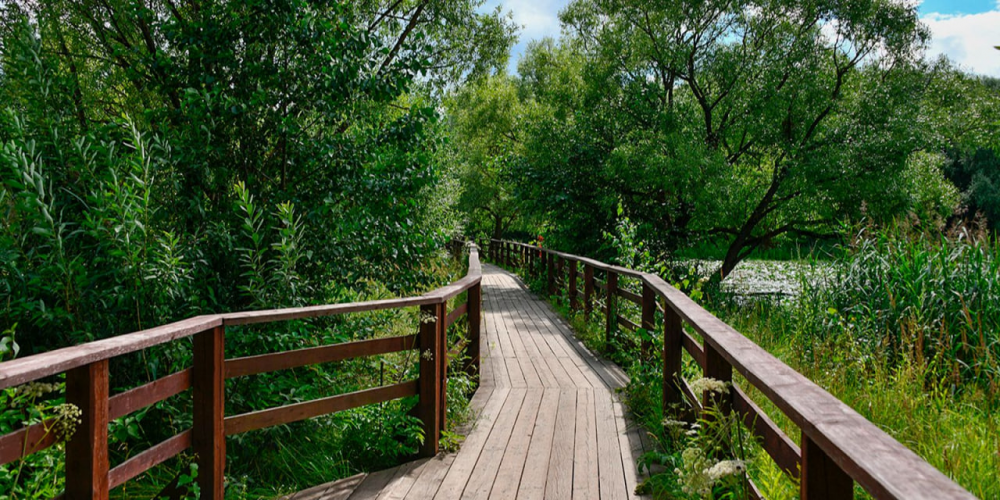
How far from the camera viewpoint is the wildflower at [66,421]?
1.90 metres

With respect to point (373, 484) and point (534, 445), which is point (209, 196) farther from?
point (534, 445)

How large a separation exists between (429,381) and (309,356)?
0.87 metres

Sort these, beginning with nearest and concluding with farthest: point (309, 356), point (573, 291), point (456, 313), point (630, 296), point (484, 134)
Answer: point (309, 356)
point (456, 313)
point (630, 296)
point (573, 291)
point (484, 134)

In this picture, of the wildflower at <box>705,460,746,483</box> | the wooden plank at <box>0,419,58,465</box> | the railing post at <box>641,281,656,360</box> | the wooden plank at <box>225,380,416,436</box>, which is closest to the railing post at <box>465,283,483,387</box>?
the railing post at <box>641,281,656,360</box>

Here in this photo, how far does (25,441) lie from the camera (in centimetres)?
186

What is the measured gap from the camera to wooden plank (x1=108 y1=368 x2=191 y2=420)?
2172 mm

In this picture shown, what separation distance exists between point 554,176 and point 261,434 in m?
11.4

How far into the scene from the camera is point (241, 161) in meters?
4.73

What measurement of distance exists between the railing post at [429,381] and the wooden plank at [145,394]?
4.78 ft

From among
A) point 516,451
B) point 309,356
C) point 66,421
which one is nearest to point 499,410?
point 516,451

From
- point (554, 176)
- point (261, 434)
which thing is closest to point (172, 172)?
point (261, 434)

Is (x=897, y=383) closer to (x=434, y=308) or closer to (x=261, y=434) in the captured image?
(x=434, y=308)

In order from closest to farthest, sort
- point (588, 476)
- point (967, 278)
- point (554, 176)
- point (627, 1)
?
point (588, 476)
point (967, 278)
point (627, 1)
point (554, 176)

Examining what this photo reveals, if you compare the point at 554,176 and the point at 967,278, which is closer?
the point at 967,278
